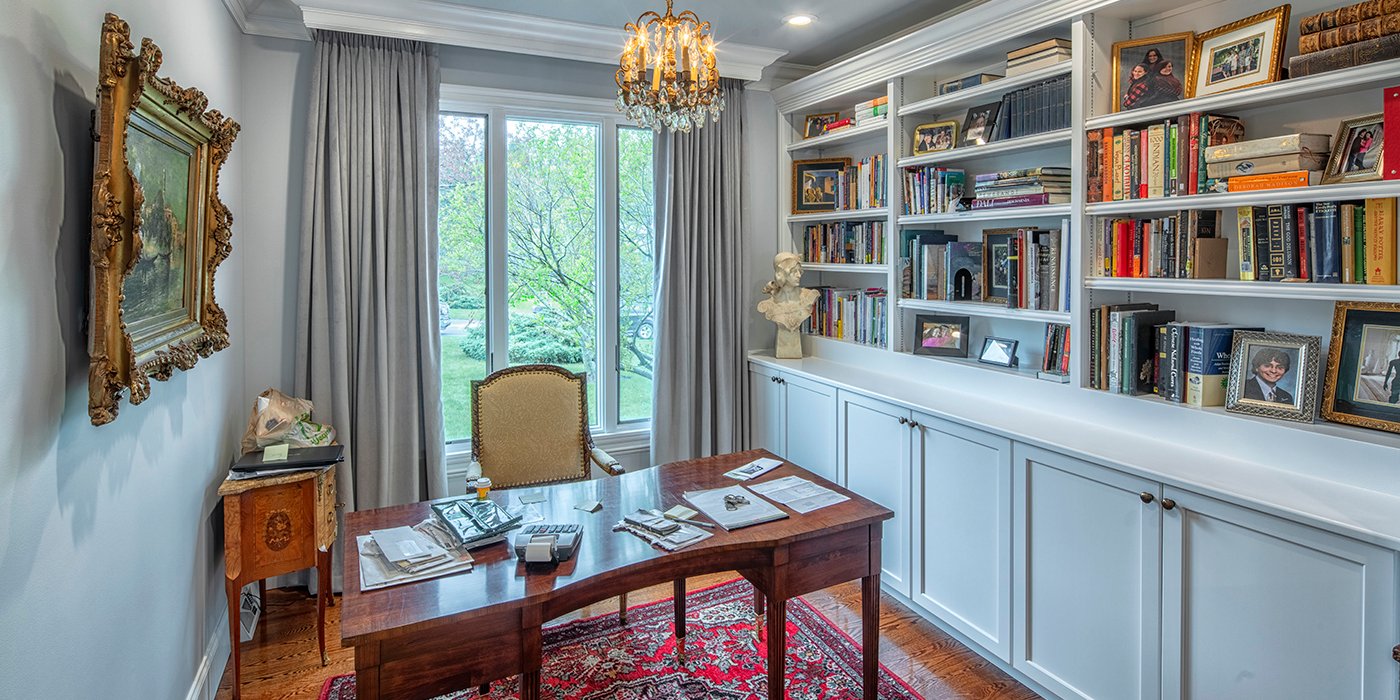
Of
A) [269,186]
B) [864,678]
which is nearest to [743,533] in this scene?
[864,678]

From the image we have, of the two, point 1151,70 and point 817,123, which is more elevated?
point 817,123

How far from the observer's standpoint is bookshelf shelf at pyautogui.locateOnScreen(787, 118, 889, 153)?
11.7ft

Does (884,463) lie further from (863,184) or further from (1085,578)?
(863,184)

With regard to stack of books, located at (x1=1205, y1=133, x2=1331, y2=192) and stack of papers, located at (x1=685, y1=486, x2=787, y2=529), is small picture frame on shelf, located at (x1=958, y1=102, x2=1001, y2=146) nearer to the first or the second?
stack of books, located at (x1=1205, y1=133, x2=1331, y2=192)

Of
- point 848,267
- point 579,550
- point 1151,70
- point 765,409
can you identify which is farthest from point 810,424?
point 1151,70

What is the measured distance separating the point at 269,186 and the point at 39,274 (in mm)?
2083

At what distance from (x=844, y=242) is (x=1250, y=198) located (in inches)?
81.2

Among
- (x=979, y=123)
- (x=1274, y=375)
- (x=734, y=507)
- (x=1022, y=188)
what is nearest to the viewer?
(x=1274, y=375)

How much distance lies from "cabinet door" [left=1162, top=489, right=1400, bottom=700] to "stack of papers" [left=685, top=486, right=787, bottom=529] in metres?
1.11

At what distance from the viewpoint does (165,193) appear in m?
1.89

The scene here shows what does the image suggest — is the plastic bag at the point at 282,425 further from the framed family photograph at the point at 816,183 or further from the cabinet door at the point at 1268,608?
the cabinet door at the point at 1268,608

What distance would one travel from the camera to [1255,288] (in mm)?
2090

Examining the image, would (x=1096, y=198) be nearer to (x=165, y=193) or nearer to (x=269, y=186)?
(x=165, y=193)

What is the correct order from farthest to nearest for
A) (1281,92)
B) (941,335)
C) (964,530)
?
(941,335) → (964,530) → (1281,92)
